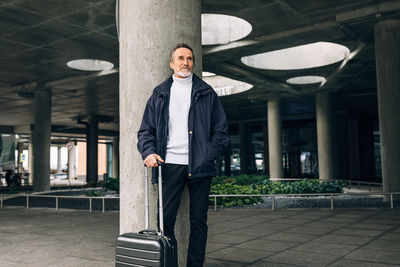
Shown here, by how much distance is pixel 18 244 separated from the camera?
661 cm

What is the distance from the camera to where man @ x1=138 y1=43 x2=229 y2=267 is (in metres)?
3.39

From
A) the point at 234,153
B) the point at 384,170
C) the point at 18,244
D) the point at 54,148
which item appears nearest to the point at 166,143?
the point at 18,244

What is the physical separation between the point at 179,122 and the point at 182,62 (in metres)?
0.54

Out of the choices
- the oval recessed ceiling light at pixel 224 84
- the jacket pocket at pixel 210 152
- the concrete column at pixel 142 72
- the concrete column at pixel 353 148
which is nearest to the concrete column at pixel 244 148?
the concrete column at pixel 353 148

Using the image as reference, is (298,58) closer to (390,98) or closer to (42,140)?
(390,98)

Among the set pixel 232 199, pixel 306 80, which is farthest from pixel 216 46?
pixel 306 80

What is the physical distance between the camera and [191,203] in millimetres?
3535

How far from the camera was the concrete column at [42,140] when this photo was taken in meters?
24.4

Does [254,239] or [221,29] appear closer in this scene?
[254,239]

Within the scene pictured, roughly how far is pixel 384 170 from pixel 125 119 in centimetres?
1295

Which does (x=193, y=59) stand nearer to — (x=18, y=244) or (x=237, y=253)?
(x=237, y=253)

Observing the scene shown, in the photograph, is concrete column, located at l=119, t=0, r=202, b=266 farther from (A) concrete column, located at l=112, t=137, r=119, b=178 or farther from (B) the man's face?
(A) concrete column, located at l=112, t=137, r=119, b=178

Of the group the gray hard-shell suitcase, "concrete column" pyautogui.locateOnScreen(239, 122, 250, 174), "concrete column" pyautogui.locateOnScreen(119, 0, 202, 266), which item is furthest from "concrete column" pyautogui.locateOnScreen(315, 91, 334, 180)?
the gray hard-shell suitcase

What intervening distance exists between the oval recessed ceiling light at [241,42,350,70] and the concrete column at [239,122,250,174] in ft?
73.4
